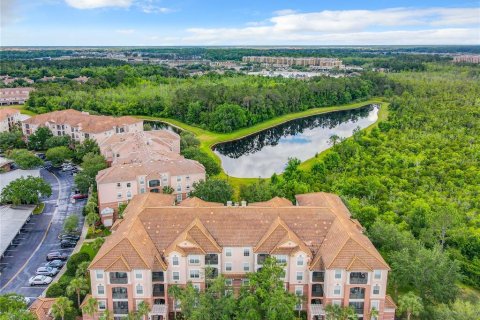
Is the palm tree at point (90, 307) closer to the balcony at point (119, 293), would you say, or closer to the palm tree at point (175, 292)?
the balcony at point (119, 293)

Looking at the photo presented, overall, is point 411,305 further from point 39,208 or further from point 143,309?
point 39,208

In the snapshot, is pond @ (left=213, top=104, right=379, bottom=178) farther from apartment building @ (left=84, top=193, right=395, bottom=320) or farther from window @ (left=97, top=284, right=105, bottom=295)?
window @ (left=97, top=284, right=105, bottom=295)

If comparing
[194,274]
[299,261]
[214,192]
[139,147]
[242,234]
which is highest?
[139,147]

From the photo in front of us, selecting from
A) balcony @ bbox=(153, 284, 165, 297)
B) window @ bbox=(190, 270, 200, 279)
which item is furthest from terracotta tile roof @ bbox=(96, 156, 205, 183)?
window @ bbox=(190, 270, 200, 279)

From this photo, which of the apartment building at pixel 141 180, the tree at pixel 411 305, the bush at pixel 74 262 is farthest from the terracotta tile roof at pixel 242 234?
the apartment building at pixel 141 180

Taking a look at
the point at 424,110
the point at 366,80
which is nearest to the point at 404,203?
the point at 424,110

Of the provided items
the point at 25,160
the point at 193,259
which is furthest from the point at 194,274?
the point at 25,160

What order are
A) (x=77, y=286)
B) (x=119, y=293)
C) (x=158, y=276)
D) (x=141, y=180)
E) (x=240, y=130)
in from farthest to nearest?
1. (x=240, y=130)
2. (x=141, y=180)
3. (x=158, y=276)
4. (x=119, y=293)
5. (x=77, y=286)
